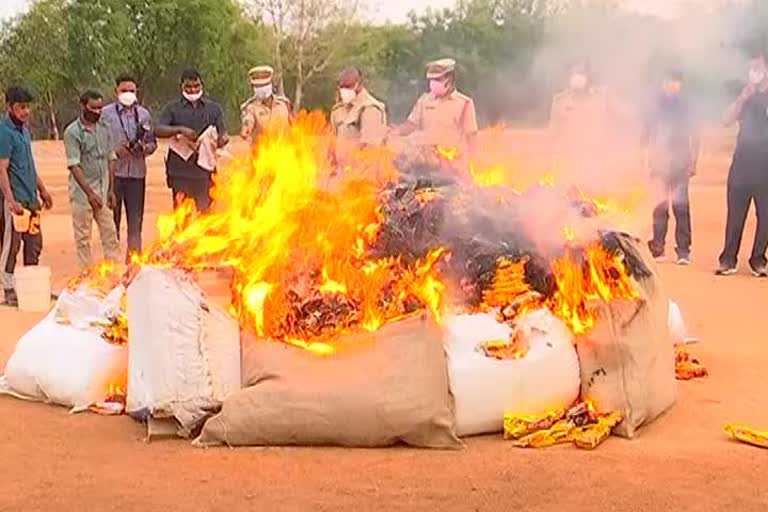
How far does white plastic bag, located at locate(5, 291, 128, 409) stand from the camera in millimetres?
6234

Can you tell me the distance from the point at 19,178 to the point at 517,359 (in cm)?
560

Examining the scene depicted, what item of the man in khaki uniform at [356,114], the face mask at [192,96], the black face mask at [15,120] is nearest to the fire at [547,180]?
the man in khaki uniform at [356,114]

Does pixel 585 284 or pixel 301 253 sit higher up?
pixel 301 253

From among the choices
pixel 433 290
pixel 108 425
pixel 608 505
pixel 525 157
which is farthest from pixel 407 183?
pixel 608 505

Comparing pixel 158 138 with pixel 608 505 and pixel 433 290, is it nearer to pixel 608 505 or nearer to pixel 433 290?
pixel 433 290

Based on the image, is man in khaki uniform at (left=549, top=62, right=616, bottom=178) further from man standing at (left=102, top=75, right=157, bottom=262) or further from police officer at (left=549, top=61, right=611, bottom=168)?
man standing at (left=102, top=75, right=157, bottom=262)

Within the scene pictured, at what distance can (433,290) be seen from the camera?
237 inches

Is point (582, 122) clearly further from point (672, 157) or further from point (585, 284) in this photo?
point (585, 284)

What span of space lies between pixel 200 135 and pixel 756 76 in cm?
484

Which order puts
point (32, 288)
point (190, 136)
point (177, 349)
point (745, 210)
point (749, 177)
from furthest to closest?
point (745, 210)
point (749, 177)
point (190, 136)
point (32, 288)
point (177, 349)

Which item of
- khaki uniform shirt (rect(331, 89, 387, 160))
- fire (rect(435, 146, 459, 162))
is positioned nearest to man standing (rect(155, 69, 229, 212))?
khaki uniform shirt (rect(331, 89, 387, 160))

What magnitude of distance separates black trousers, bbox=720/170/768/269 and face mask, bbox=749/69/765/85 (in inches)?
39.6

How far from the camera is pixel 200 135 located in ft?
33.8

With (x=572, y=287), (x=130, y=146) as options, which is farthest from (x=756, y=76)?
(x=130, y=146)
